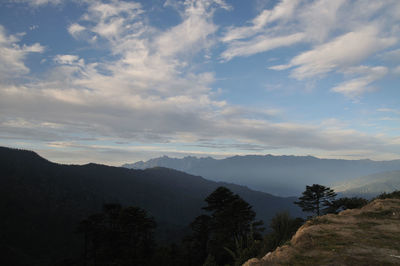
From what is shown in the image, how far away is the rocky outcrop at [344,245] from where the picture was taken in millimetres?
6895

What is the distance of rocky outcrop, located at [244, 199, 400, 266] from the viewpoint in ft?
22.6

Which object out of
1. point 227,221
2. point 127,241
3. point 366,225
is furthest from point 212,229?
point 366,225

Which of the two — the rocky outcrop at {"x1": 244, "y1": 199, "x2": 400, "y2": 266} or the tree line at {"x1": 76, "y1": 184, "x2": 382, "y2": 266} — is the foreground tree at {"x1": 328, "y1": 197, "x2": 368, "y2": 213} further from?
the rocky outcrop at {"x1": 244, "y1": 199, "x2": 400, "y2": 266}

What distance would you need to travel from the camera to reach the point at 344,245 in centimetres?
805

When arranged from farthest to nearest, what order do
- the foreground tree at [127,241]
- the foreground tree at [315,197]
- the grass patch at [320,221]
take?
the foreground tree at [315,197] < the foreground tree at [127,241] < the grass patch at [320,221]

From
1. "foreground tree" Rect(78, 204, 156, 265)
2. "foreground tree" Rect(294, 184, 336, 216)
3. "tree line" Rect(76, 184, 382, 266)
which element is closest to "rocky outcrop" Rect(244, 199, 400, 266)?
"tree line" Rect(76, 184, 382, 266)

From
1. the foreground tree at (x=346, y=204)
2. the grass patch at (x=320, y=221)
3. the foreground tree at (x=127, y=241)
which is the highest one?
the grass patch at (x=320, y=221)

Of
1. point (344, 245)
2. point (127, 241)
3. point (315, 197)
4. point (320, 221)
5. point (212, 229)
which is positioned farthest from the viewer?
point (212, 229)

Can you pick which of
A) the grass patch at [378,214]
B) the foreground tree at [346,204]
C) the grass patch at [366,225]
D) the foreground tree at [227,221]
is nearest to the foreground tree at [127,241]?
the foreground tree at [227,221]

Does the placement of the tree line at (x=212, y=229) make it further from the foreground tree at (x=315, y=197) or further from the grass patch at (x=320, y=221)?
the grass patch at (x=320, y=221)

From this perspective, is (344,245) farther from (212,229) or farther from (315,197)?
(212,229)

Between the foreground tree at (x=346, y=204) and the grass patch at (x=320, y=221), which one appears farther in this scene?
the foreground tree at (x=346, y=204)

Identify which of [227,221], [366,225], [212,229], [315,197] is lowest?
[212,229]

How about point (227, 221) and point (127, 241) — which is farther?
point (127, 241)
